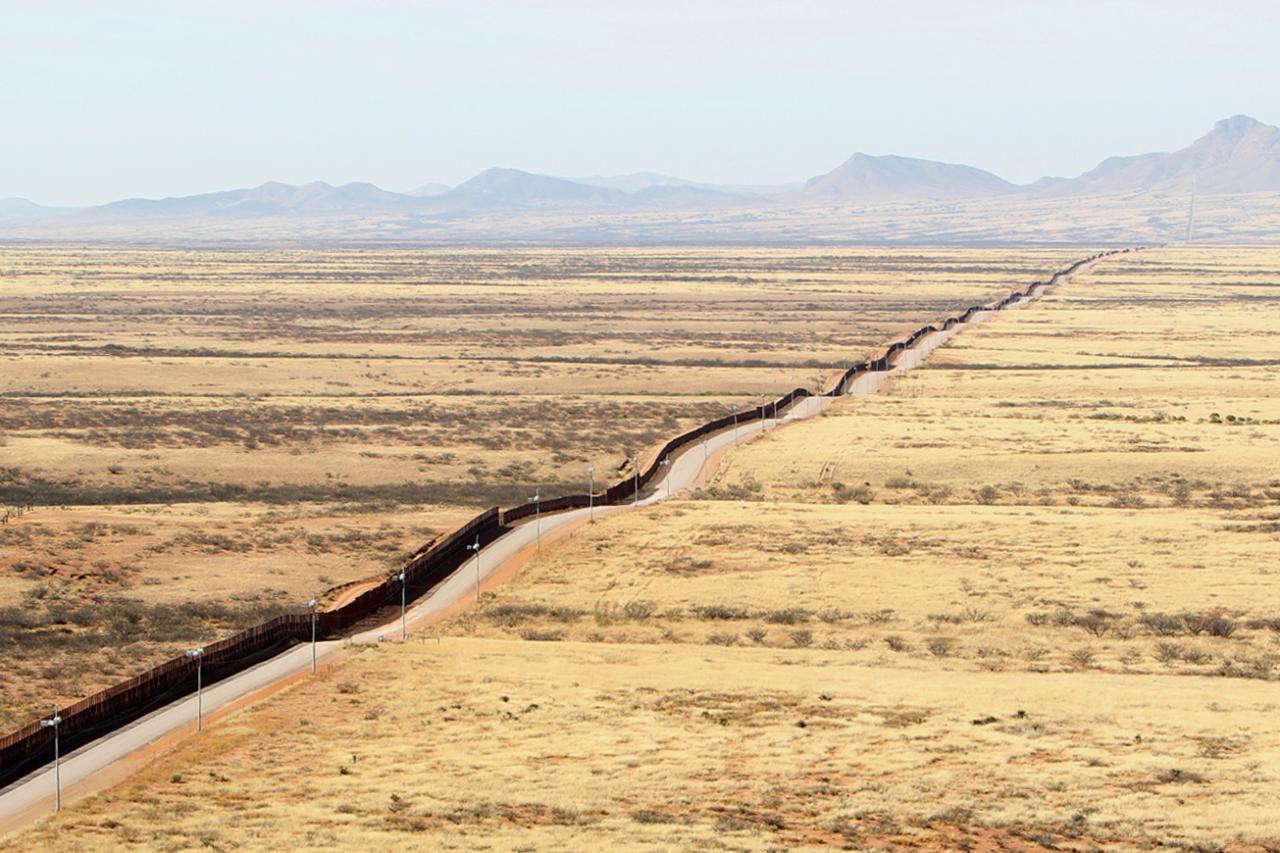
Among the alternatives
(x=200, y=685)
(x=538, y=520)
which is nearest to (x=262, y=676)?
(x=200, y=685)

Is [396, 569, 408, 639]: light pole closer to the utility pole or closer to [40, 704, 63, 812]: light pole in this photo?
[40, 704, 63, 812]: light pole

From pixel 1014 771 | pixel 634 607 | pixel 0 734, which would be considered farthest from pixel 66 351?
pixel 1014 771

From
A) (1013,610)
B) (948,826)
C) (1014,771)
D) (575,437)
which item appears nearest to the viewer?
(948,826)

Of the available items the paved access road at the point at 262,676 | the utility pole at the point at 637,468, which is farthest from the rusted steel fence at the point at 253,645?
the paved access road at the point at 262,676

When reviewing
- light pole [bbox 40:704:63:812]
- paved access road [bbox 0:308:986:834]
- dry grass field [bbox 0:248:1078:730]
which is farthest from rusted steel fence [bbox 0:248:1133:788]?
dry grass field [bbox 0:248:1078:730]

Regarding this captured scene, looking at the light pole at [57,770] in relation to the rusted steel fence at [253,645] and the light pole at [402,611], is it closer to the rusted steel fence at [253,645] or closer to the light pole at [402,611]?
the rusted steel fence at [253,645]

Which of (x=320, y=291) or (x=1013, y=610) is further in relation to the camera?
(x=320, y=291)

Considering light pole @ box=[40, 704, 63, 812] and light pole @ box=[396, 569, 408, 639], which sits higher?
light pole @ box=[40, 704, 63, 812]

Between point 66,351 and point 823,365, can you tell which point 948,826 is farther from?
point 66,351
